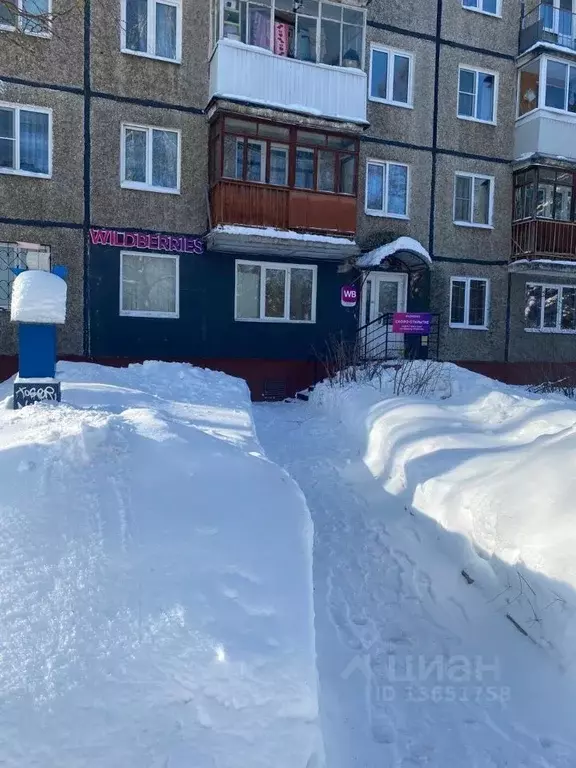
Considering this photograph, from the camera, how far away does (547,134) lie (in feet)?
50.5

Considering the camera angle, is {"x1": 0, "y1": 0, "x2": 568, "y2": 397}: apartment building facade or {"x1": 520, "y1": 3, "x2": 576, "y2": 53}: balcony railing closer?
{"x1": 0, "y1": 0, "x2": 568, "y2": 397}: apartment building facade

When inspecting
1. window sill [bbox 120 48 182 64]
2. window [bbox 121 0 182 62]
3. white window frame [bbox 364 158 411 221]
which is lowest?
→ white window frame [bbox 364 158 411 221]

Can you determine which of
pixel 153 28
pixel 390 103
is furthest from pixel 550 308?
pixel 153 28

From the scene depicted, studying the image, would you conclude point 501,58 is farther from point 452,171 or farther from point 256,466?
point 256,466

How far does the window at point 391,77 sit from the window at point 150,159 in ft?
17.6

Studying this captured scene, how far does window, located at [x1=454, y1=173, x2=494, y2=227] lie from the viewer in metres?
15.6

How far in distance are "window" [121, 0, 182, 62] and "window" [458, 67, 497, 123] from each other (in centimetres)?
754

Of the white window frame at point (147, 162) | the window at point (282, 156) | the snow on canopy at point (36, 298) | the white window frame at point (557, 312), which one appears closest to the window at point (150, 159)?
the white window frame at point (147, 162)

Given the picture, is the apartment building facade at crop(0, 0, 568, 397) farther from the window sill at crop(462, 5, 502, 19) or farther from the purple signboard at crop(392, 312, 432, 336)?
the purple signboard at crop(392, 312, 432, 336)

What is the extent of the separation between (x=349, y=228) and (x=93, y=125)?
19.2ft

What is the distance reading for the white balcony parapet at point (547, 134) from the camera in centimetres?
1531

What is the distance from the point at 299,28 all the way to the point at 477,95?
18.7 ft

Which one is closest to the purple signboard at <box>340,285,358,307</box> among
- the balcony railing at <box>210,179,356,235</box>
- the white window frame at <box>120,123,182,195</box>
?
the balcony railing at <box>210,179,356,235</box>

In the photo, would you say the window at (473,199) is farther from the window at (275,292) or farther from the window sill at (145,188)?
the window sill at (145,188)
